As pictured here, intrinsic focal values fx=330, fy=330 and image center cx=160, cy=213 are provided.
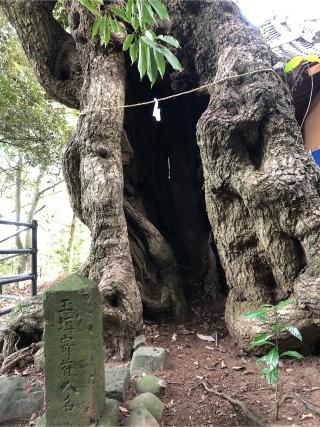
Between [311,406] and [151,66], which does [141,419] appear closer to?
[311,406]

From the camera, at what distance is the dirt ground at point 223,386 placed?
1.88 metres

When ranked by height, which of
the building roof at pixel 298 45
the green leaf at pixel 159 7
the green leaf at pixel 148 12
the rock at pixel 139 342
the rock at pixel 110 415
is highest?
the building roof at pixel 298 45

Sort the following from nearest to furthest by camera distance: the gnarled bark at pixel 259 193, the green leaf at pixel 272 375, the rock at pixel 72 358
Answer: the rock at pixel 72 358, the green leaf at pixel 272 375, the gnarled bark at pixel 259 193

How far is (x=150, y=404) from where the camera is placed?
196 centimetres

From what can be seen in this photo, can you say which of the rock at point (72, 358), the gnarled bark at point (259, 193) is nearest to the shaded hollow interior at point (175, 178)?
the gnarled bark at point (259, 193)

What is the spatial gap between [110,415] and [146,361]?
2.48ft

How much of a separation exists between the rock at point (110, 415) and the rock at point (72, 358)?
0.09ft

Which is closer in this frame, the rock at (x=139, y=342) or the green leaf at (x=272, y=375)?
the green leaf at (x=272, y=375)

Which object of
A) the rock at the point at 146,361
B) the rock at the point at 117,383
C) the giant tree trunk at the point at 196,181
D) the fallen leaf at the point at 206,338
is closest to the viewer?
the rock at the point at 117,383

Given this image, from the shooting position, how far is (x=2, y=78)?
6078 millimetres

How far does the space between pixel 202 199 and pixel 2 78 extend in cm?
434

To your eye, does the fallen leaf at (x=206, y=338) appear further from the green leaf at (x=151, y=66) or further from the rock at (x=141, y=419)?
the green leaf at (x=151, y=66)

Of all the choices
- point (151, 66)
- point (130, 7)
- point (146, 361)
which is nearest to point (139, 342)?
point (146, 361)

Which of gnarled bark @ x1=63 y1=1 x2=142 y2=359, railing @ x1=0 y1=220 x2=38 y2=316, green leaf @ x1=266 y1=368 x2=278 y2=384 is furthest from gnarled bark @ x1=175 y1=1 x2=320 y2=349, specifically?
railing @ x1=0 y1=220 x2=38 y2=316
